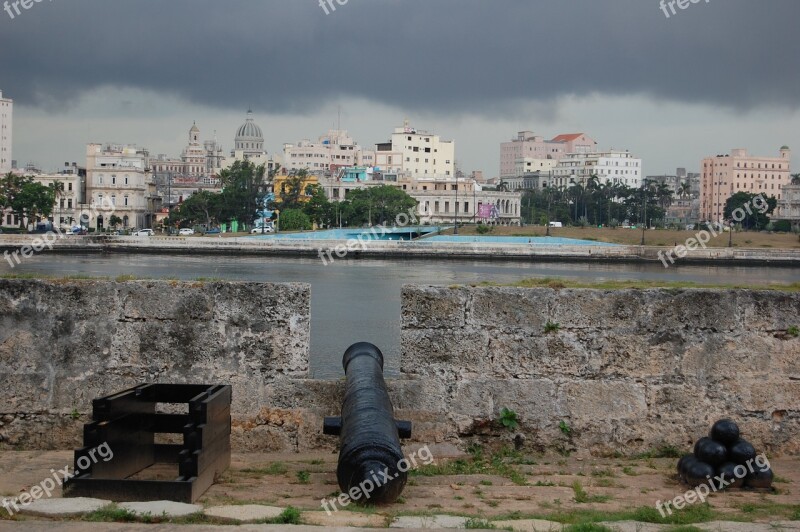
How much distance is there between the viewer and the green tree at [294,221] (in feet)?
315

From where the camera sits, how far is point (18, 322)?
5.55 m

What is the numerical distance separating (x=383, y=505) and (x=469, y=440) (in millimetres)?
1327

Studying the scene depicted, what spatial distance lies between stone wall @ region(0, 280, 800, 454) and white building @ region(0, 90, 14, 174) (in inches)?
5745

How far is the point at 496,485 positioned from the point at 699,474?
102 cm

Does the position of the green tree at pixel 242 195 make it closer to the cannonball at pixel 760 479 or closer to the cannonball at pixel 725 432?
the cannonball at pixel 725 432

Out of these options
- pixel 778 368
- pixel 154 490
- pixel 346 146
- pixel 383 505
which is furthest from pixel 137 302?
pixel 346 146

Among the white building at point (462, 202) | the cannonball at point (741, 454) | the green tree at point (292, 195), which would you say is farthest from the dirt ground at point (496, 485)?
the white building at point (462, 202)

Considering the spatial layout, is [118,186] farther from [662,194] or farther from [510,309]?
[510,309]

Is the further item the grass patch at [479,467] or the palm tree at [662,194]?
the palm tree at [662,194]

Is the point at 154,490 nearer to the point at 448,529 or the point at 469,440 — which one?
the point at 448,529

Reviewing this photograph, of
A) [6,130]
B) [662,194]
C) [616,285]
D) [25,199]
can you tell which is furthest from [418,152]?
[616,285]

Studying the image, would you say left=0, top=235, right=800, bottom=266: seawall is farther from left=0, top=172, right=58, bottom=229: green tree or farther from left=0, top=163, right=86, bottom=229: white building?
left=0, top=163, right=86, bottom=229: white building

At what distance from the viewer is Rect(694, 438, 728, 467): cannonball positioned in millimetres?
5074

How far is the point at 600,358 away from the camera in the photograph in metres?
5.61
